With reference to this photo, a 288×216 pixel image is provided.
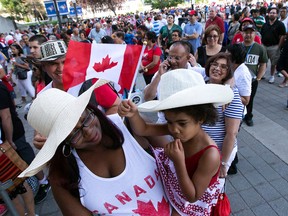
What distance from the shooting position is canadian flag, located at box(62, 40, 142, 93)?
196 centimetres

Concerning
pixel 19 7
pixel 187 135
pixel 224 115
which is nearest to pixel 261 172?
pixel 224 115

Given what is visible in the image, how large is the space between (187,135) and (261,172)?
2499 millimetres

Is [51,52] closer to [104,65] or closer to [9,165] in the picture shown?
[104,65]

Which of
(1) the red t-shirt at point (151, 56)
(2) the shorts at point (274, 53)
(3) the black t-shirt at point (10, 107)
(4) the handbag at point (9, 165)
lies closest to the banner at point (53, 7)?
(1) the red t-shirt at point (151, 56)

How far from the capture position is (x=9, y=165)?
2334 mm

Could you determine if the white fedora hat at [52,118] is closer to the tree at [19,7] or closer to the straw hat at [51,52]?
the straw hat at [51,52]

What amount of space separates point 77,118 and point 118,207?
62 centimetres

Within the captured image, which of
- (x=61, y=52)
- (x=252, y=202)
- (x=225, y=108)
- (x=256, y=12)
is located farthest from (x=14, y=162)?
(x=256, y=12)

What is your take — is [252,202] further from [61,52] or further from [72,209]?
[61,52]

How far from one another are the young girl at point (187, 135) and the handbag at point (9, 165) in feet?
4.94

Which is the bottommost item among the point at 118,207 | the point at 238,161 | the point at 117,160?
the point at 238,161

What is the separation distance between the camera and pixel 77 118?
1194 millimetres

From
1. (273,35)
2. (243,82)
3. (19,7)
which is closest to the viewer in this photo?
(243,82)

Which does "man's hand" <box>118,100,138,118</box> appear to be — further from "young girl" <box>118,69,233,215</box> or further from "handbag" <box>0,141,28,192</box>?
"handbag" <box>0,141,28,192</box>
